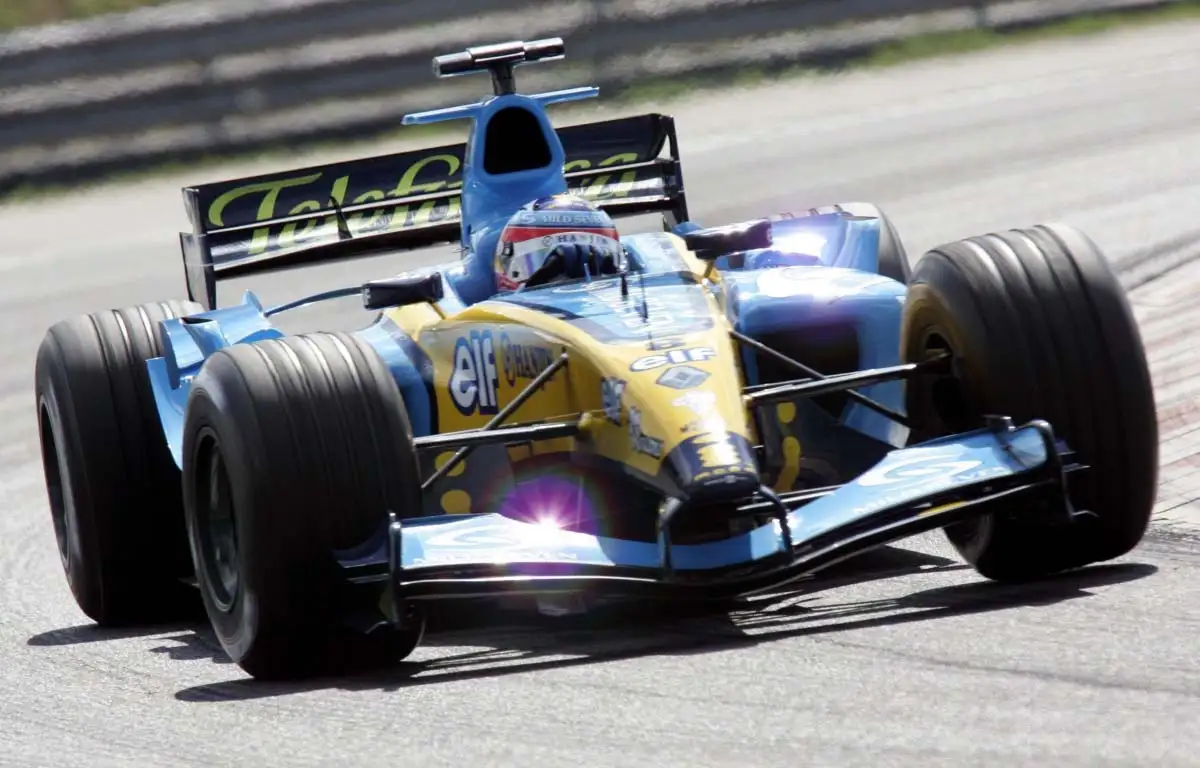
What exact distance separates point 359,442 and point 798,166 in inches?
440

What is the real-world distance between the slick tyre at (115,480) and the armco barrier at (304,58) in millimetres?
9835

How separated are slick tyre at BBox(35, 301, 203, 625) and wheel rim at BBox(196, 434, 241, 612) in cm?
140

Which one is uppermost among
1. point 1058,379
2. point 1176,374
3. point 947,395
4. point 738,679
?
point 1058,379

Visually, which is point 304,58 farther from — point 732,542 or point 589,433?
point 732,542

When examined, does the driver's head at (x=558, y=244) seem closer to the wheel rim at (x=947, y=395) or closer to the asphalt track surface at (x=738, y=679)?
the wheel rim at (x=947, y=395)

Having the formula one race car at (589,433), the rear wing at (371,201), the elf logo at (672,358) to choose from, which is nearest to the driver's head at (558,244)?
the formula one race car at (589,433)

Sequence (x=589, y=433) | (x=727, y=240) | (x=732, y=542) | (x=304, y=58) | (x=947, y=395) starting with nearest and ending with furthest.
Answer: (x=732, y=542) → (x=589, y=433) → (x=947, y=395) → (x=727, y=240) → (x=304, y=58)

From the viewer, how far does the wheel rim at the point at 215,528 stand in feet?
22.8

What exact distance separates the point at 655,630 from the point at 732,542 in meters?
0.48

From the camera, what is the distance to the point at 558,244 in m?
7.96

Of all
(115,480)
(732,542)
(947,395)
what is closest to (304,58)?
(115,480)

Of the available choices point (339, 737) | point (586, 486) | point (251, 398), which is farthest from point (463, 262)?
point (339, 737)

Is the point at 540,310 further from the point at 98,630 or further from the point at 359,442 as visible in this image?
the point at 98,630

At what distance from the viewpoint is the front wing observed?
619 cm
